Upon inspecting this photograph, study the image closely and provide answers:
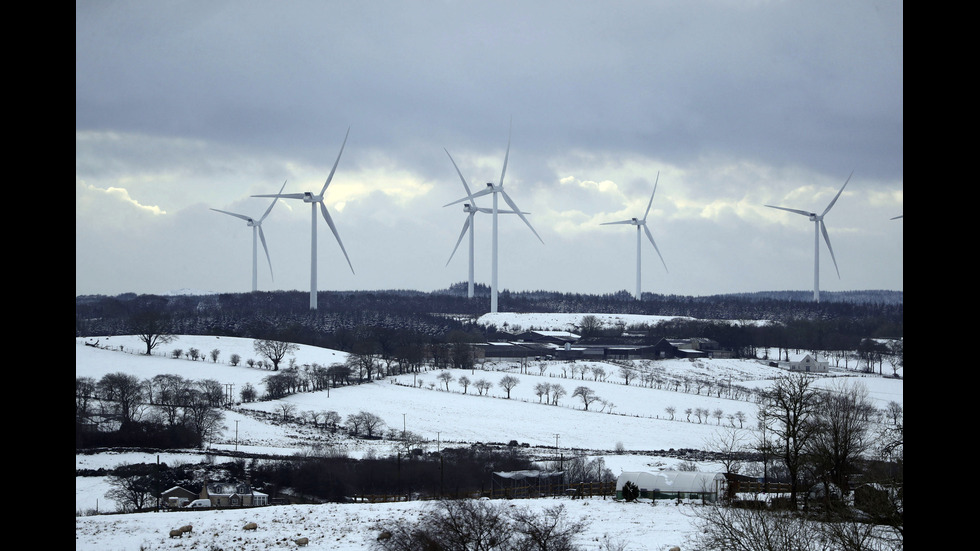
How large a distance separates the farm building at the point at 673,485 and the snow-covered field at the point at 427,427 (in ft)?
4.26

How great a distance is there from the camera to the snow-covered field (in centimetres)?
2897

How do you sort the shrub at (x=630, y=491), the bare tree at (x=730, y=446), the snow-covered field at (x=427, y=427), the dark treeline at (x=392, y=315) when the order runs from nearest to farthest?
the snow-covered field at (x=427, y=427), the shrub at (x=630, y=491), the bare tree at (x=730, y=446), the dark treeline at (x=392, y=315)

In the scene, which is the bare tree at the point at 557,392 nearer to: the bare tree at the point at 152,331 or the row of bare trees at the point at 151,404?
the row of bare trees at the point at 151,404

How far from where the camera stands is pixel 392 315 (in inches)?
6166

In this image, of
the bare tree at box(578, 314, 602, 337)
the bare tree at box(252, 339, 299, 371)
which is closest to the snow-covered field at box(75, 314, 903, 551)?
the bare tree at box(252, 339, 299, 371)

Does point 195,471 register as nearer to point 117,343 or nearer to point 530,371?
point 530,371

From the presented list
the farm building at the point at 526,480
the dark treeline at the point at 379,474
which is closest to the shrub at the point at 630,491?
the farm building at the point at 526,480

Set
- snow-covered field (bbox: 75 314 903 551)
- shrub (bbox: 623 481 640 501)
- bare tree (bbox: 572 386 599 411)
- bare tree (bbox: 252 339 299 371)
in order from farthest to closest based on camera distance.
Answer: bare tree (bbox: 252 339 299 371)
bare tree (bbox: 572 386 599 411)
shrub (bbox: 623 481 640 501)
snow-covered field (bbox: 75 314 903 551)

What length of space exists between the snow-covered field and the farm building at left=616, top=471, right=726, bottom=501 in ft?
4.26

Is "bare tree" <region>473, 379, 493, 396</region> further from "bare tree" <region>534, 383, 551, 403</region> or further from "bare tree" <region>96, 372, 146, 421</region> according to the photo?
"bare tree" <region>96, 372, 146, 421</region>

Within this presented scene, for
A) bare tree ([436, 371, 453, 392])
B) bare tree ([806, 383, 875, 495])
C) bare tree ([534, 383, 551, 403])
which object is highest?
bare tree ([806, 383, 875, 495])

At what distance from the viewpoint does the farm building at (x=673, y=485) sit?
36094mm

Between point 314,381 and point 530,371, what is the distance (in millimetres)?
27279
